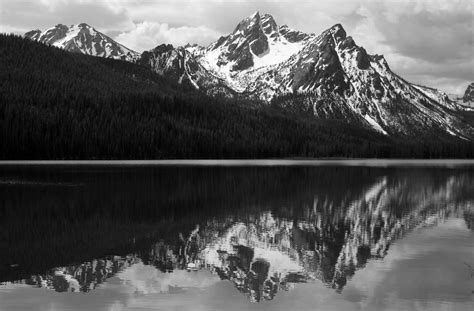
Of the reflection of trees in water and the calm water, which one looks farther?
the reflection of trees in water

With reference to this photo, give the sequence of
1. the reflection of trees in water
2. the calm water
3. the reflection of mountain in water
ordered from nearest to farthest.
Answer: the calm water
the reflection of trees in water
the reflection of mountain in water

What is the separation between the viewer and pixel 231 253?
3606cm

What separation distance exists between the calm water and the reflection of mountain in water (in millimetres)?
92

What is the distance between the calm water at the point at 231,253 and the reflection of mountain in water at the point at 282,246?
9 centimetres

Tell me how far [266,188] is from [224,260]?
156 feet

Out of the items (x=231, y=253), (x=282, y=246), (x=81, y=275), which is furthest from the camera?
(x=282, y=246)

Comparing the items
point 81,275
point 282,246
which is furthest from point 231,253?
point 81,275

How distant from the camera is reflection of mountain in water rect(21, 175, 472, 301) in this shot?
29641mm

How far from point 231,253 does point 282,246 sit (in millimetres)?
4027

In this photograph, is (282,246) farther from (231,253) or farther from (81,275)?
(81,275)

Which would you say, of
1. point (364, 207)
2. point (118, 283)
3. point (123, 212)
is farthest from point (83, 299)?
point (364, 207)

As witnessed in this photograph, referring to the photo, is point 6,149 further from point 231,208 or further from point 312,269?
point 312,269

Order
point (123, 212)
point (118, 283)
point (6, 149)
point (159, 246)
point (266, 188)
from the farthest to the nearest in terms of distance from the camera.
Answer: point (6, 149) < point (266, 188) < point (123, 212) < point (159, 246) < point (118, 283)

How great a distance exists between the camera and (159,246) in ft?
123
